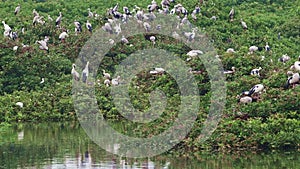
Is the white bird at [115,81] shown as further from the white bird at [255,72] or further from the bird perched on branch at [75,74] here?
the white bird at [255,72]

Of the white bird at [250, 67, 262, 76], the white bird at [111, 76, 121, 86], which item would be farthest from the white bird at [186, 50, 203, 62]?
the white bird at [250, 67, 262, 76]

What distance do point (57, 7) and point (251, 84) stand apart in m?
13.4

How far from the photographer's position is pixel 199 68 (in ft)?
63.8

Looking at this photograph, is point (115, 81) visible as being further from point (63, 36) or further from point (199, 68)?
point (63, 36)

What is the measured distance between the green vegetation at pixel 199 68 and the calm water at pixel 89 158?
715 mm

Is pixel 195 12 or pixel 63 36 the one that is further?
pixel 195 12

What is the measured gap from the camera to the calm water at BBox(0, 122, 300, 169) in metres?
13.9

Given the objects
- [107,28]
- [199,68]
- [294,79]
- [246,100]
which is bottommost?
[246,100]

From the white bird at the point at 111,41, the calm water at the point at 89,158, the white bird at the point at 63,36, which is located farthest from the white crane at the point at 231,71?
the white bird at the point at 63,36

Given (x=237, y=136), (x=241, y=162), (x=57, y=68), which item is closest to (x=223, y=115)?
(x=237, y=136)

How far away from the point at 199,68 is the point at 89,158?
5.52m

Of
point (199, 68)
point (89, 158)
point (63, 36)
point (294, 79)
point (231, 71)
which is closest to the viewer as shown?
point (89, 158)

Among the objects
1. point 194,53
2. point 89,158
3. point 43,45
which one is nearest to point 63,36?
point 43,45

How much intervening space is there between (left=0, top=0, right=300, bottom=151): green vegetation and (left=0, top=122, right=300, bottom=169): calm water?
0.72 m
